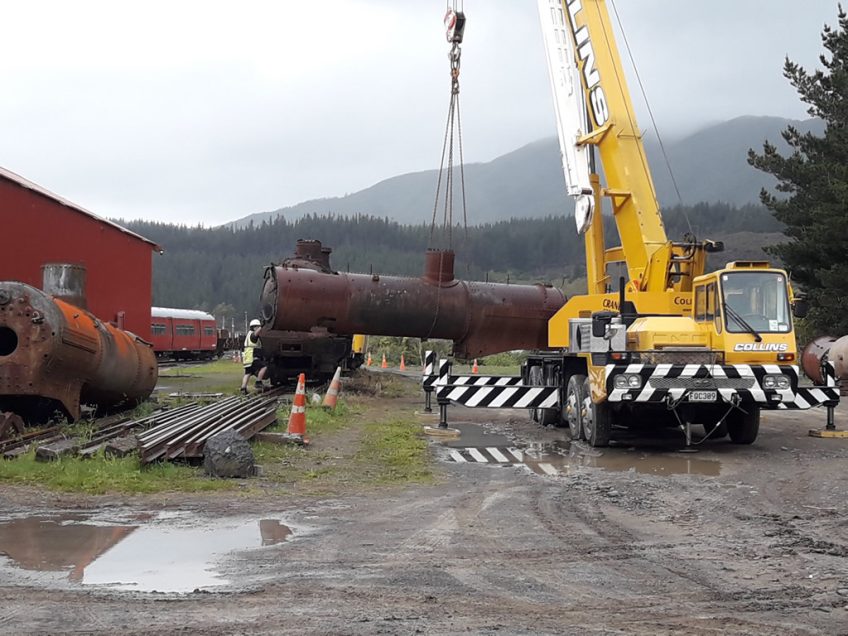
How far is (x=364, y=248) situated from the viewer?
135 meters

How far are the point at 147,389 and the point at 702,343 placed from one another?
30.4 ft

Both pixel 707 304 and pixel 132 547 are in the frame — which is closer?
pixel 132 547

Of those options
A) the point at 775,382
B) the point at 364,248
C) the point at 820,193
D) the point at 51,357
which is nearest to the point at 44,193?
the point at 51,357

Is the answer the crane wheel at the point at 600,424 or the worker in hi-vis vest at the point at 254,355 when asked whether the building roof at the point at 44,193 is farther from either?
the crane wheel at the point at 600,424

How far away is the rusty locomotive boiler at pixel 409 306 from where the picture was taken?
19.2m

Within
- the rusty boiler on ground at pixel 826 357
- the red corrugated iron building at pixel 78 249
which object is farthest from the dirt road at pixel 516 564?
the rusty boiler on ground at pixel 826 357

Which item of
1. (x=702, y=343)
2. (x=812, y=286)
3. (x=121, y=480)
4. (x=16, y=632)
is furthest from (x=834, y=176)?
(x=16, y=632)

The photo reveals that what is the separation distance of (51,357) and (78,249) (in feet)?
29.8

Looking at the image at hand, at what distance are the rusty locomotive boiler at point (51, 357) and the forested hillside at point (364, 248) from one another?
88.0 m

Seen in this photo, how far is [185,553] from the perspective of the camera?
6.30 metres

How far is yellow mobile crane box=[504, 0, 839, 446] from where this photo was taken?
1225 centimetres

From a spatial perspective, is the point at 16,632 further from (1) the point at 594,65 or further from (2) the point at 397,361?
(2) the point at 397,361

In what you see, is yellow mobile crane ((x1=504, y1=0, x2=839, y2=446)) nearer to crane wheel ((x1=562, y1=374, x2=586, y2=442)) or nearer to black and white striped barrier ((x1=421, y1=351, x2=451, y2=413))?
crane wheel ((x1=562, y1=374, x2=586, y2=442))

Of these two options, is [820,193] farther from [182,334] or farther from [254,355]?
[182,334]
